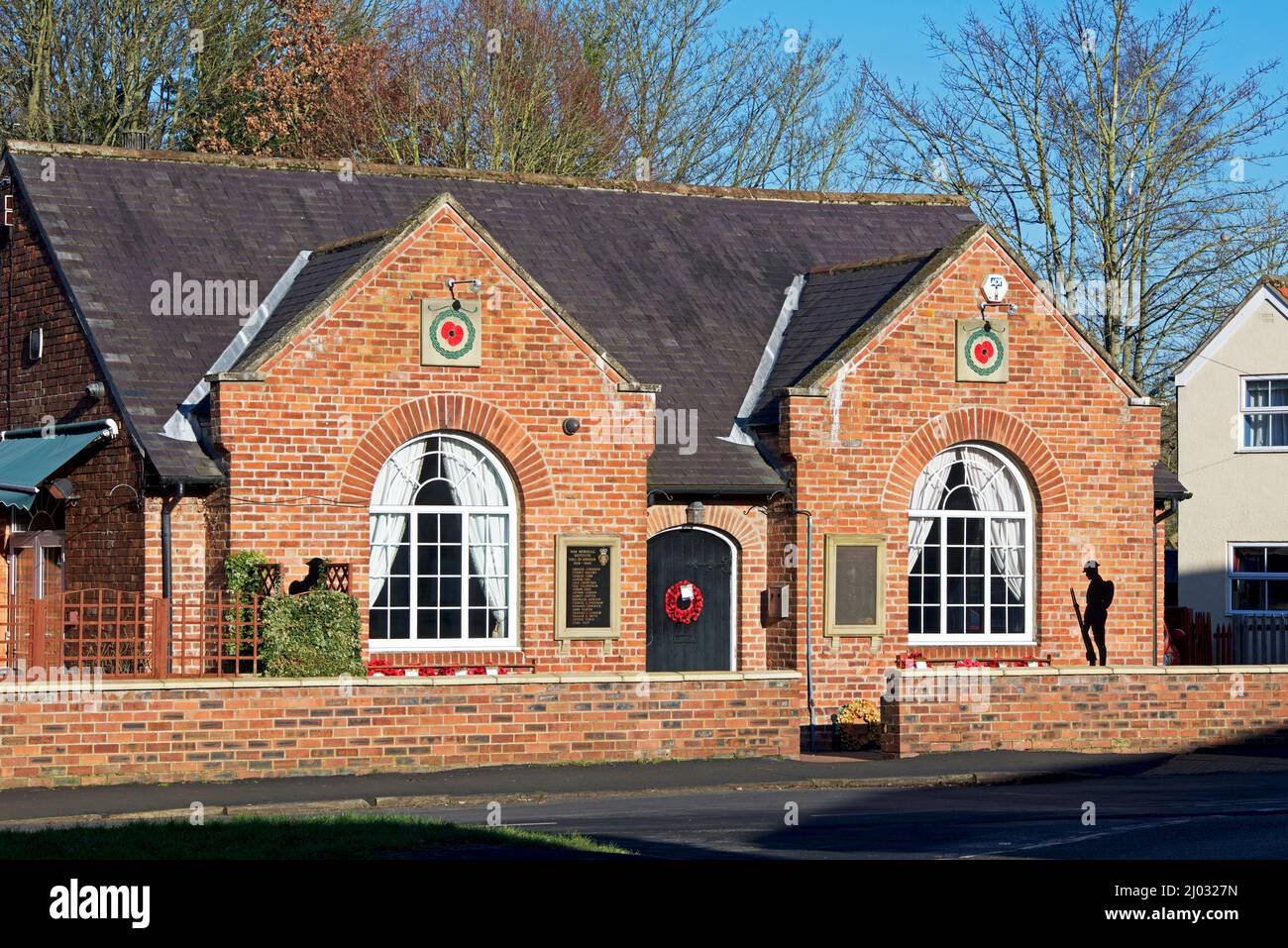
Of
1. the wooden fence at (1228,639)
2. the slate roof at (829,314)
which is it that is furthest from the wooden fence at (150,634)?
the wooden fence at (1228,639)

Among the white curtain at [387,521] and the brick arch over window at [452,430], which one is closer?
the brick arch over window at [452,430]

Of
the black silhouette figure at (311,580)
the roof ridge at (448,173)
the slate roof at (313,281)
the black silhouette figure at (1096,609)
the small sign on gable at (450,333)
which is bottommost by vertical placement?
the black silhouette figure at (1096,609)

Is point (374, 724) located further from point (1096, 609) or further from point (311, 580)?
point (1096, 609)

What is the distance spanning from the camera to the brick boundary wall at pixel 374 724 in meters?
16.8

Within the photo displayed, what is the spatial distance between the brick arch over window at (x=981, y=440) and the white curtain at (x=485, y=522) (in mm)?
4514

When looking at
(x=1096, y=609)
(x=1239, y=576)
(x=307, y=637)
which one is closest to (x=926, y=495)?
(x=1096, y=609)

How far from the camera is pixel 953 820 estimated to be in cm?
1421

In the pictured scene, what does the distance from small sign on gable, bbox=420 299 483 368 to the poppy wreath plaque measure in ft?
12.2

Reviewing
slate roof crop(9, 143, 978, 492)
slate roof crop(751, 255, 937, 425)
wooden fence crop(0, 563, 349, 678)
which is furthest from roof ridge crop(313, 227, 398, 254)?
slate roof crop(751, 255, 937, 425)

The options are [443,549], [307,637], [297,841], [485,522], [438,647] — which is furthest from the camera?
[485,522]

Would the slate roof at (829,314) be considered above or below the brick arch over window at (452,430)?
above

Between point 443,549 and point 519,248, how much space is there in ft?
17.6

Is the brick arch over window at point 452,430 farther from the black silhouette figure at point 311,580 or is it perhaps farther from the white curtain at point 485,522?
the black silhouette figure at point 311,580
